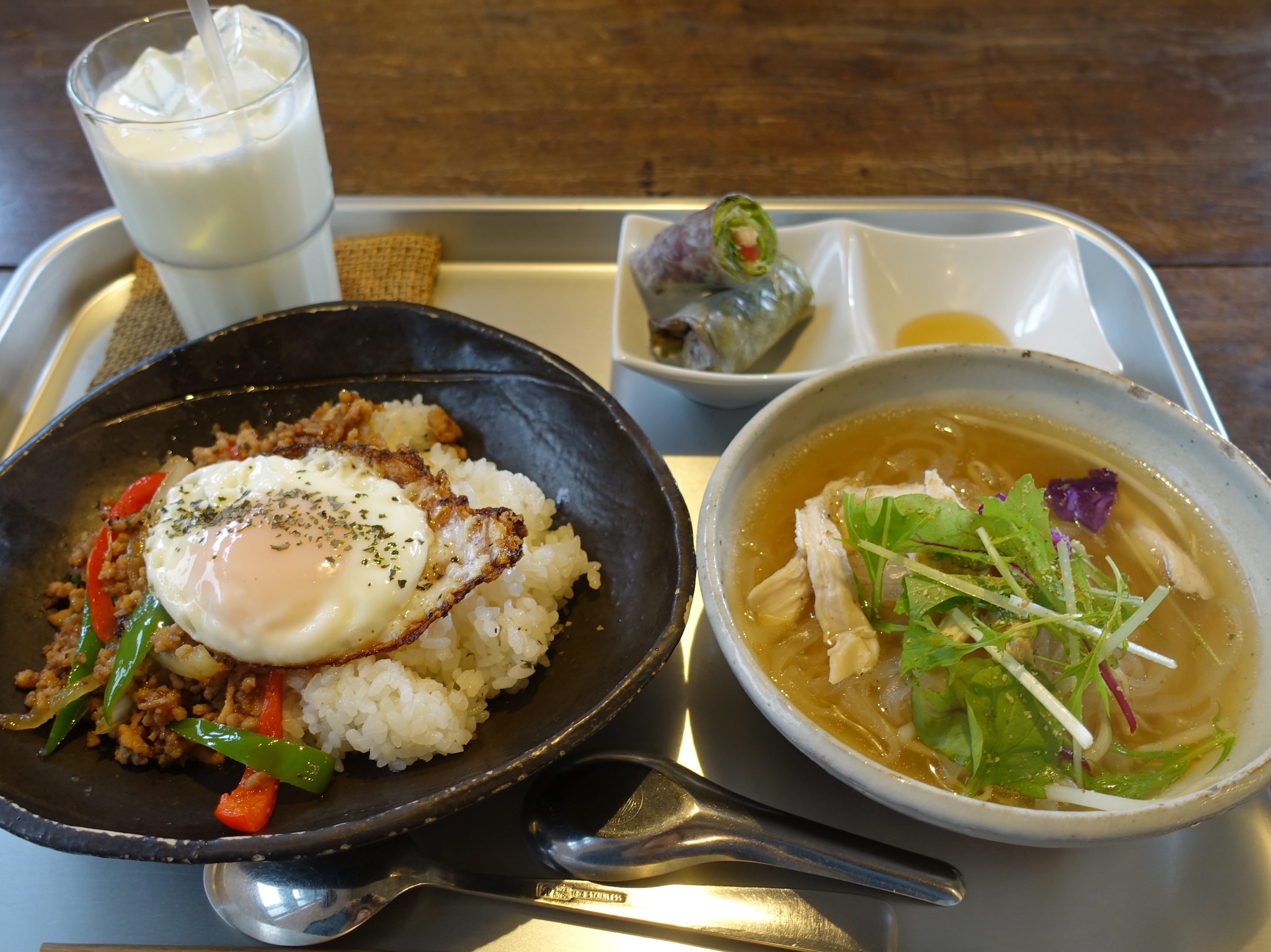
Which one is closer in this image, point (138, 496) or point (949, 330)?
point (138, 496)

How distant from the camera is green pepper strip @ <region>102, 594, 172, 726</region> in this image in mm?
1596

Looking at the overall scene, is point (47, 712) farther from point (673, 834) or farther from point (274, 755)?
point (673, 834)

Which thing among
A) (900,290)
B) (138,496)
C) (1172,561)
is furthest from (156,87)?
(1172,561)

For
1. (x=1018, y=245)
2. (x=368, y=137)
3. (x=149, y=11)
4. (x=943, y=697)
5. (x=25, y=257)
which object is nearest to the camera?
(x=943, y=697)

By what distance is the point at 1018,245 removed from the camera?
257 cm

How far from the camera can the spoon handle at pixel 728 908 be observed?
1.47 meters

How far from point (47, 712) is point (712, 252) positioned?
1.82 meters

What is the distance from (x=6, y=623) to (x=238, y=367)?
0.74 m

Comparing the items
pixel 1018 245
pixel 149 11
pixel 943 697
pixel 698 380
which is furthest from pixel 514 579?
pixel 149 11

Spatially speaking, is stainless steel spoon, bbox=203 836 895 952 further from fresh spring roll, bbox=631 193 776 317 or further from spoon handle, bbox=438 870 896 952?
fresh spring roll, bbox=631 193 776 317

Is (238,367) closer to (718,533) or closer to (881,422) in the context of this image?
(718,533)

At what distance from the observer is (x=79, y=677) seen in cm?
162

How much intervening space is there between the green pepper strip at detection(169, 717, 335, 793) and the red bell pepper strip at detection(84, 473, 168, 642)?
35 cm

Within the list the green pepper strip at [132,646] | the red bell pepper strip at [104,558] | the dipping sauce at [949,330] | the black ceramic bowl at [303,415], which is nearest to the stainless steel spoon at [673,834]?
the black ceramic bowl at [303,415]
